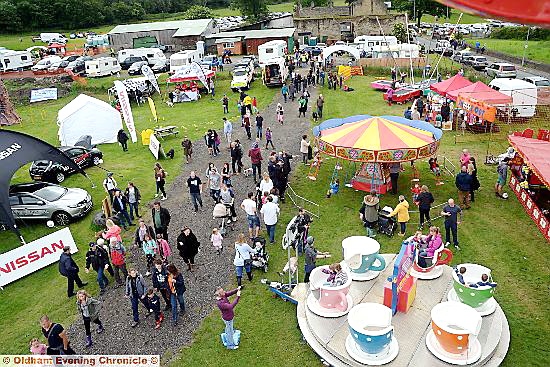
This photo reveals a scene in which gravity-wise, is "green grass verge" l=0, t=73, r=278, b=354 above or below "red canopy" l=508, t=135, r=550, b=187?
below

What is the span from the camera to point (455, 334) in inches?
302

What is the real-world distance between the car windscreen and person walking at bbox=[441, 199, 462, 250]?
1193cm

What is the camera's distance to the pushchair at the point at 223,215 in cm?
1284

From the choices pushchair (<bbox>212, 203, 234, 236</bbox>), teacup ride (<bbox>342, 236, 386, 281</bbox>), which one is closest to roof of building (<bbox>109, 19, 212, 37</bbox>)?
pushchair (<bbox>212, 203, 234, 236</bbox>)

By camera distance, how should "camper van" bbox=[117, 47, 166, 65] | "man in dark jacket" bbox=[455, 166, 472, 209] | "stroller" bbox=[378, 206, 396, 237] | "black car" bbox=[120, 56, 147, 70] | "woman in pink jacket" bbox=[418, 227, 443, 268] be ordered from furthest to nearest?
"camper van" bbox=[117, 47, 166, 65], "black car" bbox=[120, 56, 147, 70], "man in dark jacket" bbox=[455, 166, 472, 209], "stroller" bbox=[378, 206, 396, 237], "woman in pink jacket" bbox=[418, 227, 443, 268]

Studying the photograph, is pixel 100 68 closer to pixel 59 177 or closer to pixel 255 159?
pixel 59 177

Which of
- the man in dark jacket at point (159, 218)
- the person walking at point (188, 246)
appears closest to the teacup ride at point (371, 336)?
the person walking at point (188, 246)

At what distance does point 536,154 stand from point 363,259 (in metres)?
6.32

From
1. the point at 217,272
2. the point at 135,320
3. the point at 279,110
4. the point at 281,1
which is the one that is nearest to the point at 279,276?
the point at 217,272

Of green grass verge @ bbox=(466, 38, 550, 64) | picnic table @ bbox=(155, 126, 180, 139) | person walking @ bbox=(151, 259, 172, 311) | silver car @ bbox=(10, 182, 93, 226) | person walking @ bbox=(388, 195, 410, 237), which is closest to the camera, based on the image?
person walking @ bbox=(151, 259, 172, 311)

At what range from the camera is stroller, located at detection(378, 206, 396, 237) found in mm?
12805

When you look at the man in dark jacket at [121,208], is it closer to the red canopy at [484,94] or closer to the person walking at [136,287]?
the person walking at [136,287]

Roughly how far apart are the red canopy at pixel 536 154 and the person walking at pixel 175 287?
345 inches

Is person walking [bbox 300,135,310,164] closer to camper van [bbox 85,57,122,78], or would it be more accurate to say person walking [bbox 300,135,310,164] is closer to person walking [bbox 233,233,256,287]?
person walking [bbox 233,233,256,287]
